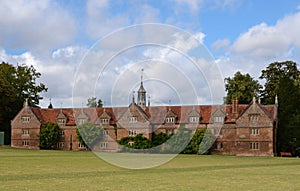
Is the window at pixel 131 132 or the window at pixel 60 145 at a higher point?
the window at pixel 131 132

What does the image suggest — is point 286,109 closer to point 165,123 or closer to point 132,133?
point 165,123

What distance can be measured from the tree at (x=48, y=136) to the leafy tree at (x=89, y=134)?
452 centimetres

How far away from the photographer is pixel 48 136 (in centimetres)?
7488

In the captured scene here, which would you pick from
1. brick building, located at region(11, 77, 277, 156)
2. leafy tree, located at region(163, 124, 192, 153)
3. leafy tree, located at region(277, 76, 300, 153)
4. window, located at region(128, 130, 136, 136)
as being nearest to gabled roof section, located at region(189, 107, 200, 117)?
brick building, located at region(11, 77, 277, 156)

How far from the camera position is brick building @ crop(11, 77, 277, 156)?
67562mm

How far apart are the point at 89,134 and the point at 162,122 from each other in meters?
12.5

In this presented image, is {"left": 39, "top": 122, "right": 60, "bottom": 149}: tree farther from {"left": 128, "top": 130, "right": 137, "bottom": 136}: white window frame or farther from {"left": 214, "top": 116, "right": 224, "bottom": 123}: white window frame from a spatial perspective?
{"left": 214, "top": 116, "right": 224, "bottom": 123}: white window frame

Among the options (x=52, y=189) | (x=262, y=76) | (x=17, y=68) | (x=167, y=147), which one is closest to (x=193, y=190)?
(x=52, y=189)

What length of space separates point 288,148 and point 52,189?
5664 centimetres

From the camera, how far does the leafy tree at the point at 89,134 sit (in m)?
66.9

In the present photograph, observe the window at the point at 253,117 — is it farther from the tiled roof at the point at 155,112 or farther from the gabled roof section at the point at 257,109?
the tiled roof at the point at 155,112

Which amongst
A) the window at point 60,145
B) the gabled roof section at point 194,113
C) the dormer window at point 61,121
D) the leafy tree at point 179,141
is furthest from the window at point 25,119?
the gabled roof section at point 194,113

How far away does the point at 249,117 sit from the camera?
224 ft

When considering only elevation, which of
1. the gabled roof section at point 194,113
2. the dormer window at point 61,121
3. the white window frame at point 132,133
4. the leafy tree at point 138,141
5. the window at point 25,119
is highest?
the gabled roof section at point 194,113
